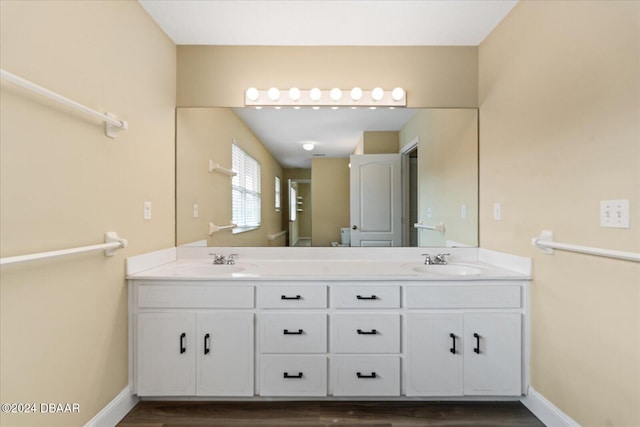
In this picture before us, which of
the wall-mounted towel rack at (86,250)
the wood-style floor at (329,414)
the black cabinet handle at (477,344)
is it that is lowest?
the wood-style floor at (329,414)

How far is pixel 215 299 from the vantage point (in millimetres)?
1762

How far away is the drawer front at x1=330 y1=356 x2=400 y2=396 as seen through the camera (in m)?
1.75

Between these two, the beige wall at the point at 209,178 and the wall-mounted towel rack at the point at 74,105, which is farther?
the beige wall at the point at 209,178

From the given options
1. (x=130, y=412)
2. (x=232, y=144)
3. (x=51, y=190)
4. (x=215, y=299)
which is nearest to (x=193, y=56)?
(x=232, y=144)

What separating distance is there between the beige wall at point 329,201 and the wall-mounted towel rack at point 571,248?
1198mm

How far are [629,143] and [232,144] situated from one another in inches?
87.4

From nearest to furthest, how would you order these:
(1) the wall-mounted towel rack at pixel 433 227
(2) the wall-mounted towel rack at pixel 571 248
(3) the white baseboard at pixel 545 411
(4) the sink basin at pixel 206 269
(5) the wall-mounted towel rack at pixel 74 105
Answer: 1. (5) the wall-mounted towel rack at pixel 74 105
2. (2) the wall-mounted towel rack at pixel 571 248
3. (3) the white baseboard at pixel 545 411
4. (4) the sink basin at pixel 206 269
5. (1) the wall-mounted towel rack at pixel 433 227

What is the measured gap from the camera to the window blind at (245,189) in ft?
7.72

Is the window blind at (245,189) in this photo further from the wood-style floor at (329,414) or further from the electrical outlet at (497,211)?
the electrical outlet at (497,211)

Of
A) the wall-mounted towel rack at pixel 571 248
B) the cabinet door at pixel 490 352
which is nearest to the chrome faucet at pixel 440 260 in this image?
the cabinet door at pixel 490 352

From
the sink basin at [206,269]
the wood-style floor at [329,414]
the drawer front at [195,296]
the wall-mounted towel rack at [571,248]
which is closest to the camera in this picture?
the wall-mounted towel rack at [571,248]

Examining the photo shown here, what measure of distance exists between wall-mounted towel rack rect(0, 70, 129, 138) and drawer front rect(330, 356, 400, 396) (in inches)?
67.2

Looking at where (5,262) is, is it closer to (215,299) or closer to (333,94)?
(215,299)

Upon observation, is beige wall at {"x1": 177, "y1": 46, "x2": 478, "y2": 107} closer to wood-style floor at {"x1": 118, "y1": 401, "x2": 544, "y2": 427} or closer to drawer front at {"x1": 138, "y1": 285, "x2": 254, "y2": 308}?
drawer front at {"x1": 138, "y1": 285, "x2": 254, "y2": 308}
